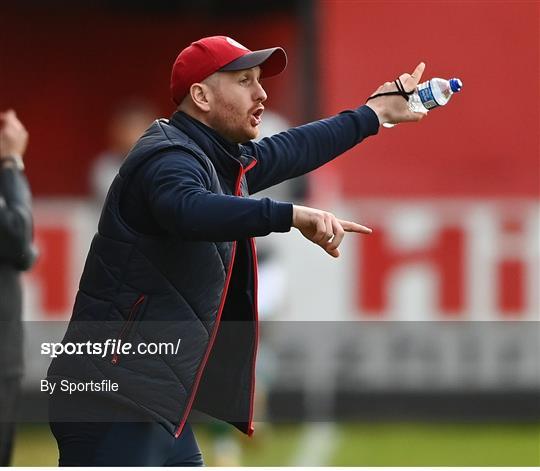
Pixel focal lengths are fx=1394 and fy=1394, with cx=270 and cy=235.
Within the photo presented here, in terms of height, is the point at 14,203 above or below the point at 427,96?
below

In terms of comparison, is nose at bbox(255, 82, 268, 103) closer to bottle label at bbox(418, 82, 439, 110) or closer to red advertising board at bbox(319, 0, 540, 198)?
bottle label at bbox(418, 82, 439, 110)

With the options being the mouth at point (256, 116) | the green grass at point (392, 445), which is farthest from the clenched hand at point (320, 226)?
the green grass at point (392, 445)

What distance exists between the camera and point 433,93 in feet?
14.7

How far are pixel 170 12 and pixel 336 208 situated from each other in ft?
16.6

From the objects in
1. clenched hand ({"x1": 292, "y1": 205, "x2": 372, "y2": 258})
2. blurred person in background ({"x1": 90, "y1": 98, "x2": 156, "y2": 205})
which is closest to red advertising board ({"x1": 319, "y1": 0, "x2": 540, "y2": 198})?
blurred person in background ({"x1": 90, "y1": 98, "x2": 156, "y2": 205})

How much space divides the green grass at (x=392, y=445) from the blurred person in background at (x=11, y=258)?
180 cm

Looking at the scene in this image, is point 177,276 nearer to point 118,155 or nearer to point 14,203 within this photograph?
point 14,203

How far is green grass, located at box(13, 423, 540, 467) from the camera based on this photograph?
7.97 m

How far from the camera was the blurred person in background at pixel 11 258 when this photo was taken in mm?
5238

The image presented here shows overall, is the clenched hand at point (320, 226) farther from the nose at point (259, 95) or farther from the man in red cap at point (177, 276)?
the nose at point (259, 95)

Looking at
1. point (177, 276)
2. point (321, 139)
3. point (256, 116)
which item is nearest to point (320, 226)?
point (177, 276)

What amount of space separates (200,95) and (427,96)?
2.78 feet

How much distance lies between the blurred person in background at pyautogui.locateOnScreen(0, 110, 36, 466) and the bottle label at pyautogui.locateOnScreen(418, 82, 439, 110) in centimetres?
163

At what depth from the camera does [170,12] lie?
1404 centimetres
